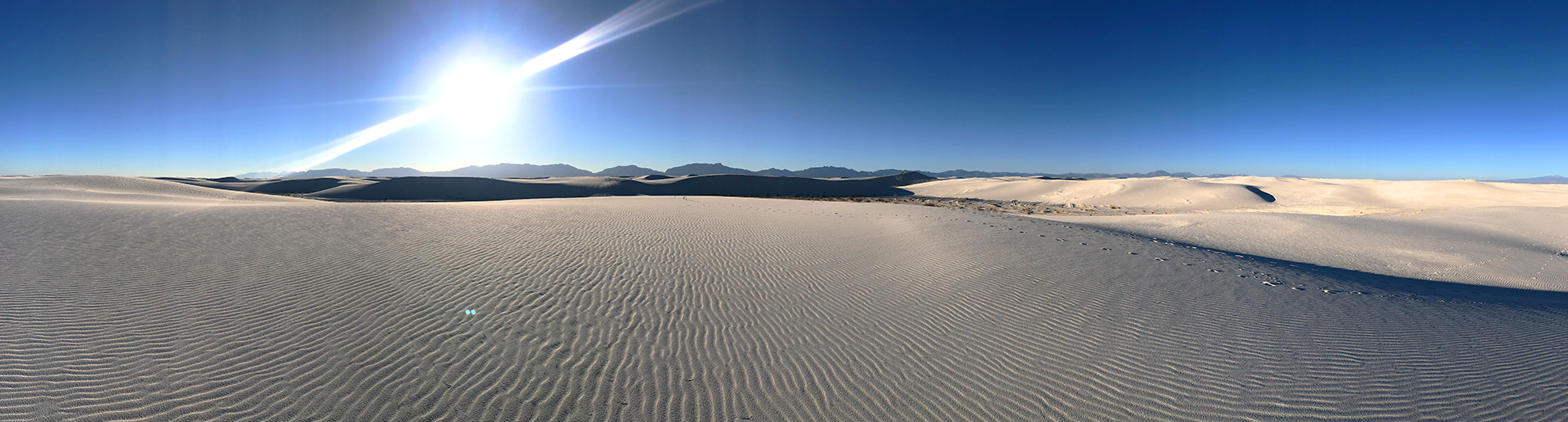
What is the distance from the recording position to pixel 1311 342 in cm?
434

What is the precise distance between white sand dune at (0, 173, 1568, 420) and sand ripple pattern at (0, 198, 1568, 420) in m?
0.03

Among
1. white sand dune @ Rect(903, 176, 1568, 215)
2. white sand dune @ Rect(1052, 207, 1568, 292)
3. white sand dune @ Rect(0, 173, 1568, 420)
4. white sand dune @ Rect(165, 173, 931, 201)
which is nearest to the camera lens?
white sand dune @ Rect(0, 173, 1568, 420)

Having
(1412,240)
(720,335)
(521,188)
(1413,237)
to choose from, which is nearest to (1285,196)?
(1413,237)

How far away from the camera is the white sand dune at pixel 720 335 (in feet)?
10.8

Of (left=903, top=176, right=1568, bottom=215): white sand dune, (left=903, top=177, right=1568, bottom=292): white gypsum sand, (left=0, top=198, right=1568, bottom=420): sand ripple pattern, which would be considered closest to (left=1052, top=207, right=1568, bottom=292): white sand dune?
(left=903, top=177, right=1568, bottom=292): white gypsum sand

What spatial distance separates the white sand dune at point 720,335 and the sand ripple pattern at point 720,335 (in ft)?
0.10

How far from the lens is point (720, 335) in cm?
465

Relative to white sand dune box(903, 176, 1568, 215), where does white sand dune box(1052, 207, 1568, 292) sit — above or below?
below

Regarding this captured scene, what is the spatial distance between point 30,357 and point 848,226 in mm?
11446

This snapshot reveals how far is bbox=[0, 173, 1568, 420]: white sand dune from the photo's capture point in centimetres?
329

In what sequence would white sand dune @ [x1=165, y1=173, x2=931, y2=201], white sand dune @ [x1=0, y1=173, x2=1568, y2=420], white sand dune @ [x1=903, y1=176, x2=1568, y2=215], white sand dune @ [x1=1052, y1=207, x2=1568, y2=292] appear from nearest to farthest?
white sand dune @ [x1=0, y1=173, x2=1568, y2=420], white sand dune @ [x1=1052, y1=207, x2=1568, y2=292], white sand dune @ [x1=903, y1=176, x2=1568, y2=215], white sand dune @ [x1=165, y1=173, x2=931, y2=201]

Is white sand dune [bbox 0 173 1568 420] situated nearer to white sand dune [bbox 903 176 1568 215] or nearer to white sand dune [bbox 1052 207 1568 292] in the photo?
white sand dune [bbox 1052 207 1568 292]

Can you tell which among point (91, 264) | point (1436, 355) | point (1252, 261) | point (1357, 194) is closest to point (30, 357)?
point (91, 264)

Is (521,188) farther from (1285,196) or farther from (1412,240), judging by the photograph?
(1285,196)
